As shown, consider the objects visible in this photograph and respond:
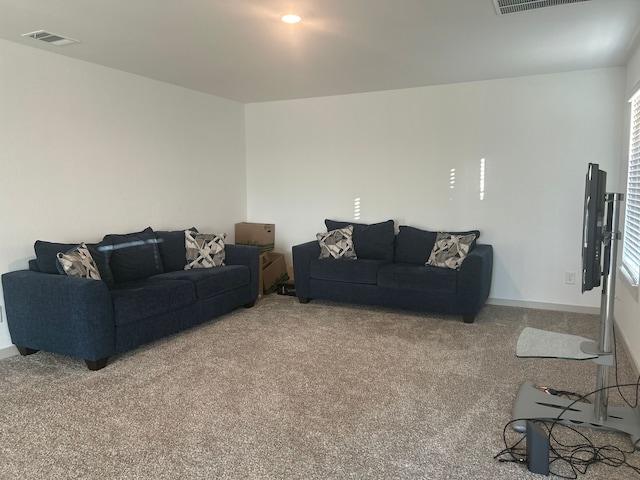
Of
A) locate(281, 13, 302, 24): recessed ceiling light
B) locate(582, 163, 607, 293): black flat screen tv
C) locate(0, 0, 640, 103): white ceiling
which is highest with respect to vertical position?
locate(0, 0, 640, 103): white ceiling

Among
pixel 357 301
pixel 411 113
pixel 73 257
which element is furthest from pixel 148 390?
pixel 411 113

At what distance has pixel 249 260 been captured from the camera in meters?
4.86

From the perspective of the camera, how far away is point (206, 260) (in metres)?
4.74

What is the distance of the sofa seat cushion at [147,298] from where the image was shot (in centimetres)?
341

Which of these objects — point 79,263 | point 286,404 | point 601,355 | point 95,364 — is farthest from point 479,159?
point 95,364

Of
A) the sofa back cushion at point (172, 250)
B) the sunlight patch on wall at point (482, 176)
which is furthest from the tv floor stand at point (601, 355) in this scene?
the sofa back cushion at point (172, 250)

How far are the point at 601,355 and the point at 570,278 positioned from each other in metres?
2.54

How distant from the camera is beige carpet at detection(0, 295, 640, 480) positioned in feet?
7.13

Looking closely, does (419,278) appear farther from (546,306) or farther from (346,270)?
(546,306)

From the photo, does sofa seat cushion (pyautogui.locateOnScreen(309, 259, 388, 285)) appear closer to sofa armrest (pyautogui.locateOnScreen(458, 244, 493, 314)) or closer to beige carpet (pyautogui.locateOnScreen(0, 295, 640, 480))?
beige carpet (pyautogui.locateOnScreen(0, 295, 640, 480))

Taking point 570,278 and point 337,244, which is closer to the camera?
point 570,278

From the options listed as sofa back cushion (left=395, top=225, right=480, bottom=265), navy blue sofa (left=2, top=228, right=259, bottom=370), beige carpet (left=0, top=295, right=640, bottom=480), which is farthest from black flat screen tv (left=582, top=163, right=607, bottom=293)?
navy blue sofa (left=2, top=228, right=259, bottom=370)

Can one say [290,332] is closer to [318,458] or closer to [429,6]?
[318,458]

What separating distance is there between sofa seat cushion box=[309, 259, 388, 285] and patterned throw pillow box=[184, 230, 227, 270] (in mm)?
984
